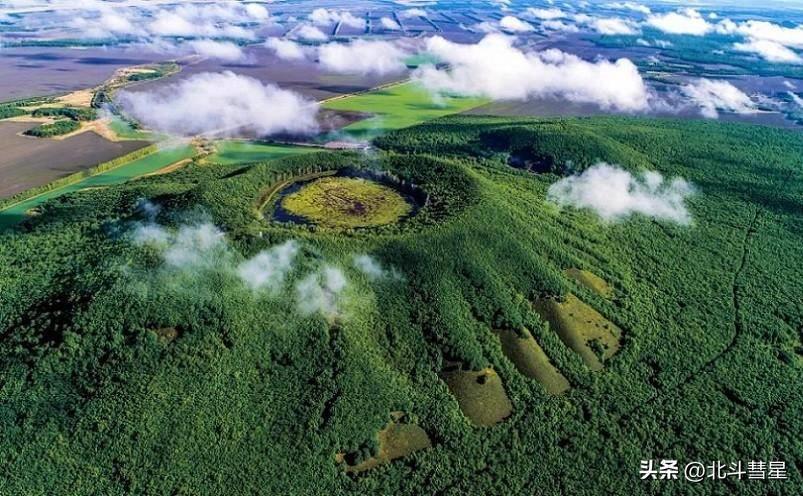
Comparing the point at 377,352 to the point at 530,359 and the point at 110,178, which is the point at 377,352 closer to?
the point at 530,359

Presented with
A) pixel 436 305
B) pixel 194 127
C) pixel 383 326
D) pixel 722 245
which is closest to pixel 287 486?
pixel 383 326

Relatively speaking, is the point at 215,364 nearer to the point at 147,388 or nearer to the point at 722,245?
the point at 147,388

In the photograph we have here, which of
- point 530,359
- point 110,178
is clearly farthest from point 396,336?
point 110,178

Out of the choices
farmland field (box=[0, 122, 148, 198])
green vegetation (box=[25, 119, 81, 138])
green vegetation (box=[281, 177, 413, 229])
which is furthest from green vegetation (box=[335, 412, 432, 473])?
green vegetation (box=[25, 119, 81, 138])

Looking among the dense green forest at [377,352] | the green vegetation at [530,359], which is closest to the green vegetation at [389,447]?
the dense green forest at [377,352]

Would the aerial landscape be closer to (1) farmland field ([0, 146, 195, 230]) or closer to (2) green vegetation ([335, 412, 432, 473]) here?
(2) green vegetation ([335, 412, 432, 473])

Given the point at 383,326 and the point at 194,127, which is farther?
the point at 194,127
